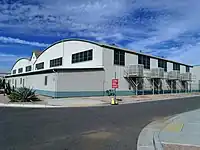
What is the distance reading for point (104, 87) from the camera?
2869 cm

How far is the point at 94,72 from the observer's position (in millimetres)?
27891

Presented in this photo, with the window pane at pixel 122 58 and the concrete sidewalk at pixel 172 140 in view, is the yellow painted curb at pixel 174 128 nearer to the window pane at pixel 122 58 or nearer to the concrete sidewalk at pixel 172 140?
the concrete sidewalk at pixel 172 140

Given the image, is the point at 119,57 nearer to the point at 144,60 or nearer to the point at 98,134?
the point at 144,60

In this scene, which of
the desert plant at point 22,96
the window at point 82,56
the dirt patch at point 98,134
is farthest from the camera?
the window at point 82,56

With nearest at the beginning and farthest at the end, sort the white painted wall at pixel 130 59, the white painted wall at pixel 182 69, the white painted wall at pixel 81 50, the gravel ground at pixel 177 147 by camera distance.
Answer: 1. the gravel ground at pixel 177 147
2. the white painted wall at pixel 81 50
3. the white painted wall at pixel 130 59
4. the white painted wall at pixel 182 69

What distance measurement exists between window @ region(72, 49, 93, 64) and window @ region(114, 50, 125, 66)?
3.32 meters

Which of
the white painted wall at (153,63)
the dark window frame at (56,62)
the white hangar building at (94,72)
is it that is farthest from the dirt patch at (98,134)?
the white painted wall at (153,63)

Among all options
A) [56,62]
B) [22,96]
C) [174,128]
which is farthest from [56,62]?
[174,128]

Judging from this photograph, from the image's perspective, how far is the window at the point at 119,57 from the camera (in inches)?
1218

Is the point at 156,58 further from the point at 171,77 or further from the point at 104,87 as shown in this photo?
the point at 104,87

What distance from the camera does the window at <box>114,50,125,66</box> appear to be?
3094cm

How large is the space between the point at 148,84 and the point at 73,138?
101ft

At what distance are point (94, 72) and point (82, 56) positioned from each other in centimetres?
530

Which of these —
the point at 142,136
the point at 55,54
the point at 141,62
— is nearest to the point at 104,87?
the point at 141,62
